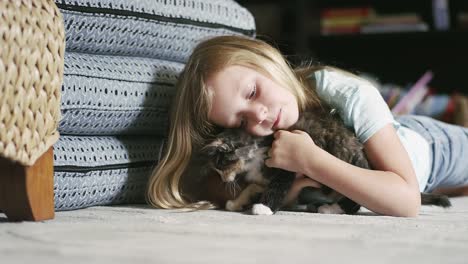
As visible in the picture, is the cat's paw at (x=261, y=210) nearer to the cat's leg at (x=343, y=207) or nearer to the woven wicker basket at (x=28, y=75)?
the cat's leg at (x=343, y=207)

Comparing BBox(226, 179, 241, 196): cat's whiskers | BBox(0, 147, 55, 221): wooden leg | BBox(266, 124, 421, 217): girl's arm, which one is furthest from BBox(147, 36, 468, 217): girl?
BBox(0, 147, 55, 221): wooden leg

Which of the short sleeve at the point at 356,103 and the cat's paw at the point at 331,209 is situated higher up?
the short sleeve at the point at 356,103

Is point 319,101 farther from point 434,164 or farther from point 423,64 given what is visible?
point 423,64

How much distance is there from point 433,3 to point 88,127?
2566mm

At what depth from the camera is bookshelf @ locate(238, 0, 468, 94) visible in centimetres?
344

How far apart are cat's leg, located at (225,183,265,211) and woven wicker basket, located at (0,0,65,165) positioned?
1.48 ft

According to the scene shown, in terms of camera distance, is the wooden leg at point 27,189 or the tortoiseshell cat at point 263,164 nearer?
the wooden leg at point 27,189

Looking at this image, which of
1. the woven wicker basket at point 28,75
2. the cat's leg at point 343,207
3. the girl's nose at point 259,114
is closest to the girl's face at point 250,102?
the girl's nose at point 259,114

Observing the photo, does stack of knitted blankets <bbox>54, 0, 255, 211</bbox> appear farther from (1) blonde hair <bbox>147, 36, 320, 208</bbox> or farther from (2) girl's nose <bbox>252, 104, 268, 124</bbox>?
(2) girl's nose <bbox>252, 104, 268, 124</bbox>

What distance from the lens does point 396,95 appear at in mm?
2945

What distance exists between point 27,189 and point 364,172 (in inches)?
27.4

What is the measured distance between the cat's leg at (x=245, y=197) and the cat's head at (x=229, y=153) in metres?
0.06

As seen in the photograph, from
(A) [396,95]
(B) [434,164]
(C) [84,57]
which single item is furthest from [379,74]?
(C) [84,57]

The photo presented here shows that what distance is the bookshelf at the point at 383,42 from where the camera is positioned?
11.3 feet
